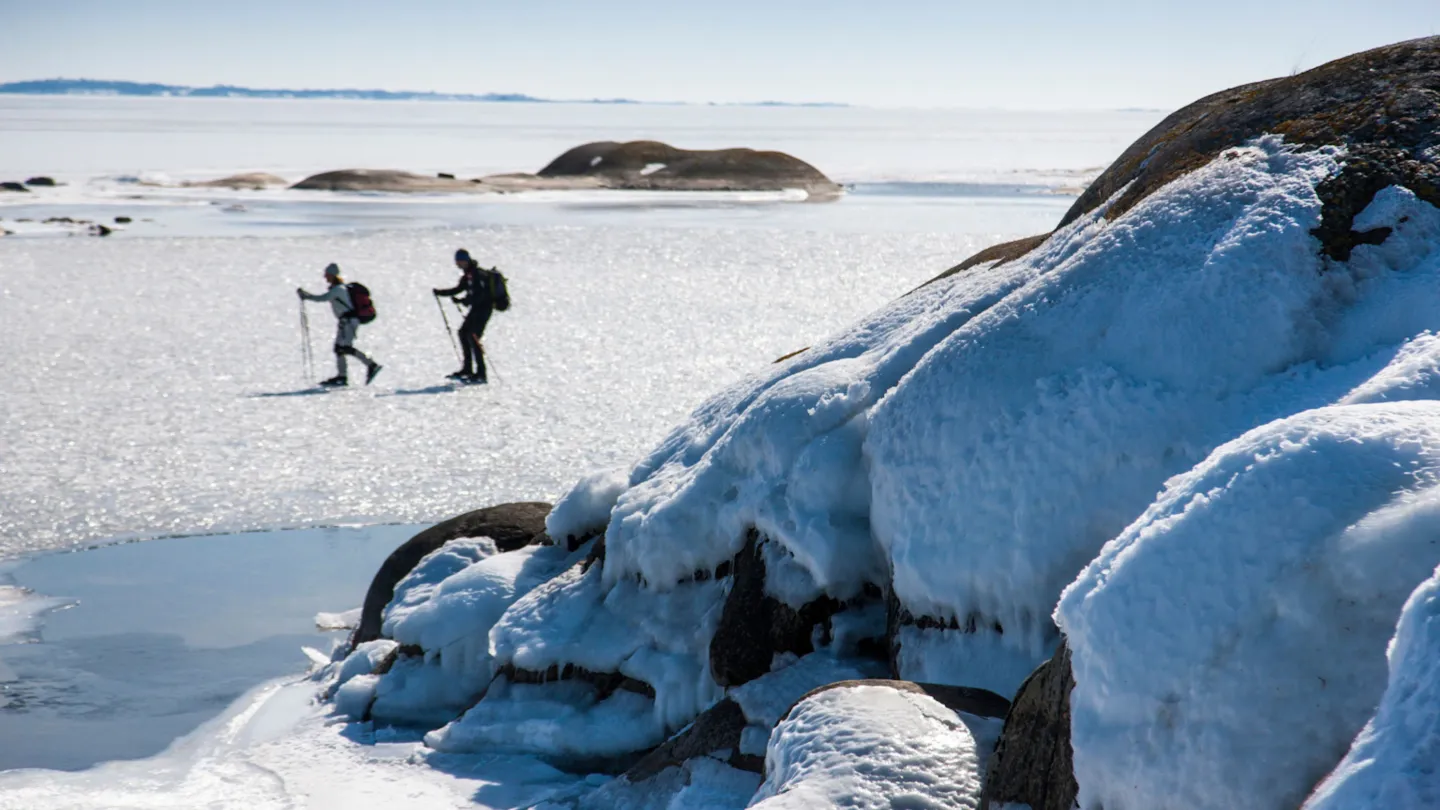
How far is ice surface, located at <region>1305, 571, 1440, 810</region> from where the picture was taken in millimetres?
2162

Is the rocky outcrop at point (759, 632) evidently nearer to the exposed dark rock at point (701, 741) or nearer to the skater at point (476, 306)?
Result: the exposed dark rock at point (701, 741)

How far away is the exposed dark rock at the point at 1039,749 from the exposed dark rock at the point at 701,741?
1527 millimetres

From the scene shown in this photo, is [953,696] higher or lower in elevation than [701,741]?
higher

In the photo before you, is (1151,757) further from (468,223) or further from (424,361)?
(468,223)

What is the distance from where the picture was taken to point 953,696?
164 inches

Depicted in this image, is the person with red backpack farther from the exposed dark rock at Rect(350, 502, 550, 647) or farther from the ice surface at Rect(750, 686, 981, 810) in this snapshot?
the ice surface at Rect(750, 686, 981, 810)

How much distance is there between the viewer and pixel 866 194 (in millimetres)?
46875

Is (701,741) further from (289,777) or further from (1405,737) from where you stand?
(1405,737)

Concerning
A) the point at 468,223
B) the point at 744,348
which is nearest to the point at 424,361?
the point at 744,348

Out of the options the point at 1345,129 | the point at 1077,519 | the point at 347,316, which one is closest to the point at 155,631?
the point at 1077,519

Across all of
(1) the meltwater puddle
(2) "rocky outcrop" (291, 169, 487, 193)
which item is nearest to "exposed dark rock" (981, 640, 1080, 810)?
(1) the meltwater puddle

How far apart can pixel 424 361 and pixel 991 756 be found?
42.5ft

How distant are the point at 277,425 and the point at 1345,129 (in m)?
9.84

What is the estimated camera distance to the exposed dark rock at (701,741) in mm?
4977
